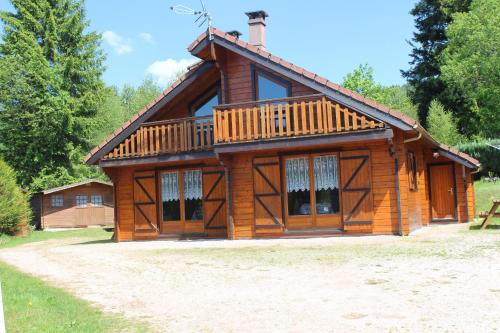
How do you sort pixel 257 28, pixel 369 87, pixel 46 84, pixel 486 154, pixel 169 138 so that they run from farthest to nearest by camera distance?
pixel 369 87 < pixel 46 84 < pixel 486 154 < pixel 257 28 < pixel 169 138

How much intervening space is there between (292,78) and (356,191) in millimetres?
3586

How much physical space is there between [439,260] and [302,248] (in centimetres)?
387

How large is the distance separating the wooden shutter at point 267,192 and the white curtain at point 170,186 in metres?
2.95

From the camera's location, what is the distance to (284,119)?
15.3 metres

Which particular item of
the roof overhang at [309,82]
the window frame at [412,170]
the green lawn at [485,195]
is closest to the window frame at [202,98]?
A: the roof overhang at [309,82]

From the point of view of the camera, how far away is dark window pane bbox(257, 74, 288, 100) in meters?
16.0

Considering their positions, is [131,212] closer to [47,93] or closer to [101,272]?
[101,272]

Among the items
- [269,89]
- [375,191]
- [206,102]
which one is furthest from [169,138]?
[375,191]

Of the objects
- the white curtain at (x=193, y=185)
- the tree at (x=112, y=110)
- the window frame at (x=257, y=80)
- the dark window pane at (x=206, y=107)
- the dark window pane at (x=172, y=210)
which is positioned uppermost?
the tree at (x=112, y=110)

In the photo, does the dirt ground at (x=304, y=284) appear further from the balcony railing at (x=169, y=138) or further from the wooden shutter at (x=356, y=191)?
the balcony railing at (x=169, y=138)

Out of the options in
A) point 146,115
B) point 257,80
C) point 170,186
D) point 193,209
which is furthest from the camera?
point 170,186

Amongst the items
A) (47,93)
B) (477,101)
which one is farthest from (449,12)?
(47,93)

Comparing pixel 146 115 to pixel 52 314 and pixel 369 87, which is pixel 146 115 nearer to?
pixel 52 314

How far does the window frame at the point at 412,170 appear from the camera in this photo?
15.9 metres
